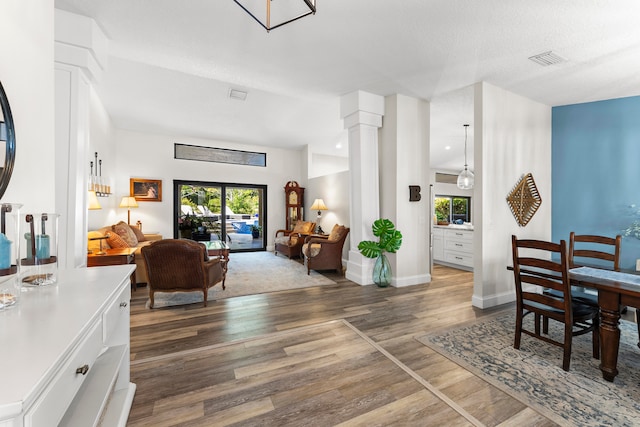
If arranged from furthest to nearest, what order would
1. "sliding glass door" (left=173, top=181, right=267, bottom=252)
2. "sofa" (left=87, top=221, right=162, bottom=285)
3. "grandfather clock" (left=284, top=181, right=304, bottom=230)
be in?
"grandfather clock" (left=284, top=181, right=304, bottom=230)
"sliding glass door" (left=173, top=181, right=267, bottom=252)
"sofa" (left=87, top=221, right=162, bottom=285)

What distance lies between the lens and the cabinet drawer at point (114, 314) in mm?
1204

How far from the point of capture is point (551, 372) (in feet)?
6.87

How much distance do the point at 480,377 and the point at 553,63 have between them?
3455 millimetres

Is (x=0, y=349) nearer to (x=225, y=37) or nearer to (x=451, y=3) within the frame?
(x=225, y=37)

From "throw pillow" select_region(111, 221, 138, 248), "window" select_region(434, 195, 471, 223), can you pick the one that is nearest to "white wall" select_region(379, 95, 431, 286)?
"throw pillow" select_region(111, 221, 138, 248)

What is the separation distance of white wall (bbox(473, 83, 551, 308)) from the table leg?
4.76 ft

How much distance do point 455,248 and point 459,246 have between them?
0.38 ft

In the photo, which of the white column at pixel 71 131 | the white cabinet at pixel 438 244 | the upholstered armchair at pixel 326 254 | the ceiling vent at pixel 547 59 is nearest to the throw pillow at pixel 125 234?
the white column at pixel 71 131

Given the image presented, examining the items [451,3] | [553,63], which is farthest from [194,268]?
[553,63]

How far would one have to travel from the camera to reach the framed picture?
6.58m

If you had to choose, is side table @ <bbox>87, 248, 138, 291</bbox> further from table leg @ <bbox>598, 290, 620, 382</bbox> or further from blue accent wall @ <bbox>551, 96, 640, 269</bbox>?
blue accent wall @ <bbox>551, 96, 640, 269</bbox>

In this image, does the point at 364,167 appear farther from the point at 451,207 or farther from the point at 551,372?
the point at 451,207

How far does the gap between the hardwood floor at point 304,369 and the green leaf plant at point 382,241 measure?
0.88m

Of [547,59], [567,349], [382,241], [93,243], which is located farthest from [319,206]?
[567,349]
